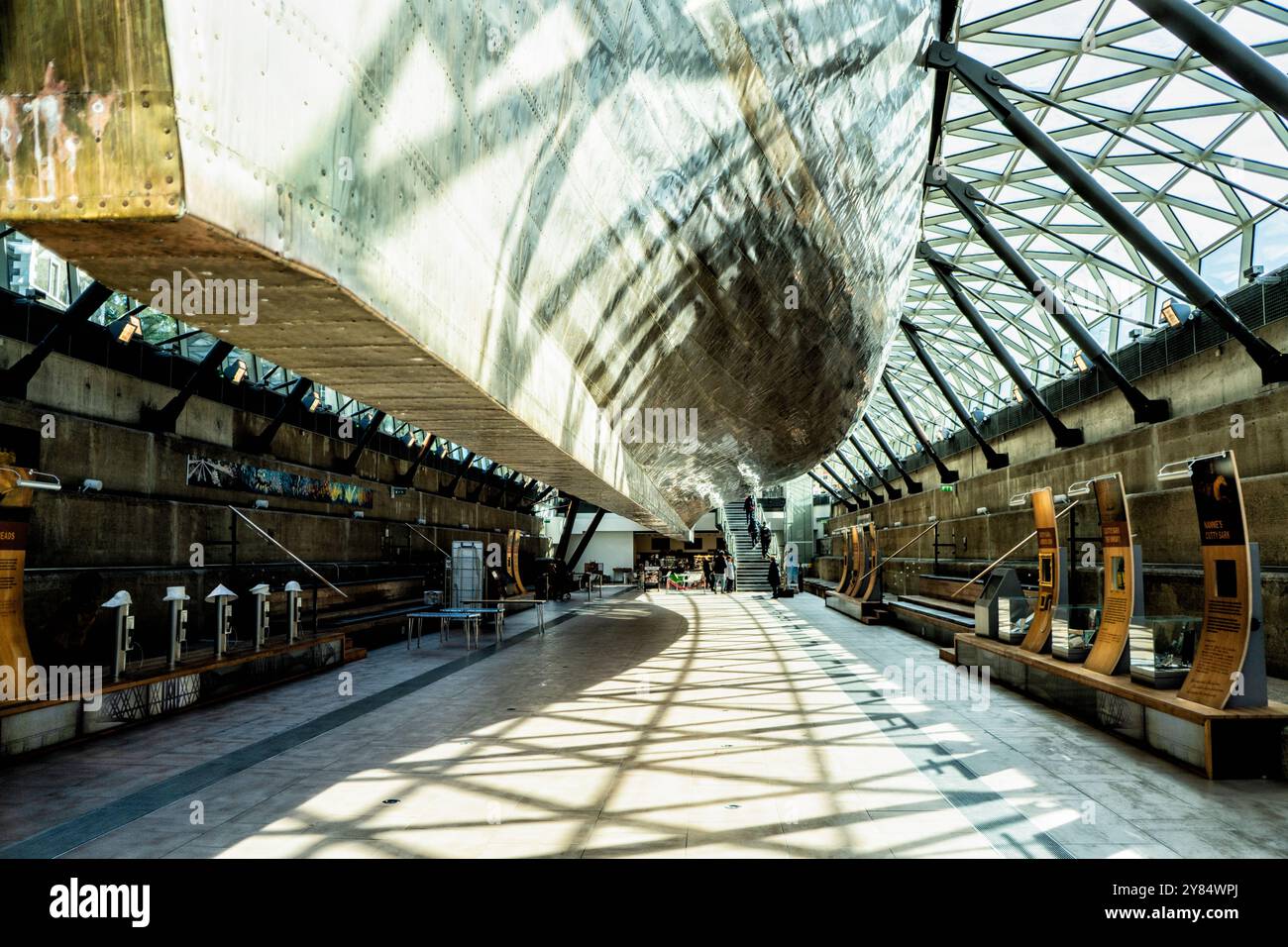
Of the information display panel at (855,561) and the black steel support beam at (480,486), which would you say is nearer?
the information display panel at (855,561)

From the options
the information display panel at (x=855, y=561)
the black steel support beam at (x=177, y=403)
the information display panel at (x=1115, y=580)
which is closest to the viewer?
the information display panel at (x=1115, y=580)

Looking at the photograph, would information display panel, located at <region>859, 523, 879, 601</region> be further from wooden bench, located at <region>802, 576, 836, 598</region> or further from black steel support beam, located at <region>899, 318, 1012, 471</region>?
wooden bench, located at <region>802, 576, 836, 598</region>

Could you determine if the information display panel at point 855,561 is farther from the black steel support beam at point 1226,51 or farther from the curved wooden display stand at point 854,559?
the black steel support beam at point 1226,51

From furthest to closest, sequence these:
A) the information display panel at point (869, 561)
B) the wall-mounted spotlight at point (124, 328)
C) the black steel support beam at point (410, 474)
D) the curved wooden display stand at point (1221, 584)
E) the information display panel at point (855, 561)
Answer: the black steel support beam at point (410, 474), the information display panel at point (855, 561), the information display panel at point (869, 561), the wall-mounted spotlight at point (124, 328), the curved wooden display stand at point (1221, 584)

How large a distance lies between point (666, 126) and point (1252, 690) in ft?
25.6

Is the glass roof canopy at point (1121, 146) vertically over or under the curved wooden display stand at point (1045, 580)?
over

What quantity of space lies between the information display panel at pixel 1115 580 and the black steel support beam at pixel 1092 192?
4.83 meters

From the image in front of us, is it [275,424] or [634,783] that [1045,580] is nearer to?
[634,783]

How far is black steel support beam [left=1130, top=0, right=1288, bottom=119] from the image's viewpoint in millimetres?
9961

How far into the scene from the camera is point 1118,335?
100 feet

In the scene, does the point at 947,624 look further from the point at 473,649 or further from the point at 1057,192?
the point at 1057,192

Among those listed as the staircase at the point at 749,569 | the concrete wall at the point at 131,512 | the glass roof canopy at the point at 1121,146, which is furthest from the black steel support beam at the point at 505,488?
the glass roof canopy at the point at 1121,146

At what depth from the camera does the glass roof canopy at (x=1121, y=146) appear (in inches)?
660

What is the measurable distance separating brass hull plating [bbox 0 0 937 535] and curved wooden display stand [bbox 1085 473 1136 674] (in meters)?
5.71
